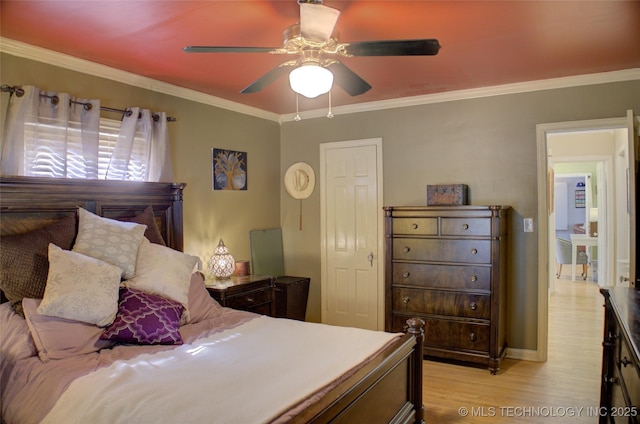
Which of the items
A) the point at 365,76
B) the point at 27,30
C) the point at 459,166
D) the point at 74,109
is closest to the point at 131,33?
the point at 27,30

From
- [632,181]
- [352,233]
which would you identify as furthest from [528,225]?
[352,233]

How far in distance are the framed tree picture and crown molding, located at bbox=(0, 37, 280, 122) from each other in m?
0.45

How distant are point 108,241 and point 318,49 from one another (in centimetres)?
161

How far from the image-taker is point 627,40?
9.15 feet

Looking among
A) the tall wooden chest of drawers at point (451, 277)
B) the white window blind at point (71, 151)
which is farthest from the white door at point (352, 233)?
the white window blind at point (71, 151)

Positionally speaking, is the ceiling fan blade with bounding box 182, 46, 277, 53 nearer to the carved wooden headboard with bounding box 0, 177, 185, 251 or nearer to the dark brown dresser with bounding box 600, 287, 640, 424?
the carved wooden headboard with bounding box 0, 177, 185, 251

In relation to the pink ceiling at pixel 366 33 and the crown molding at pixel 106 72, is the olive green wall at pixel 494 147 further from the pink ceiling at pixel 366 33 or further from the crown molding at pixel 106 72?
the crown molding at pixel 106 72

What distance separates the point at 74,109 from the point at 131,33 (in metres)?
0.77

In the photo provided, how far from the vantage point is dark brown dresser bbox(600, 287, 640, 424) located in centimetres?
152

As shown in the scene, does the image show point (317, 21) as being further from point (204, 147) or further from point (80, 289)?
point (204, 147)

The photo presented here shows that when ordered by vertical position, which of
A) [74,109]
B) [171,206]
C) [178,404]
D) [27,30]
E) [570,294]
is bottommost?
[570,294]

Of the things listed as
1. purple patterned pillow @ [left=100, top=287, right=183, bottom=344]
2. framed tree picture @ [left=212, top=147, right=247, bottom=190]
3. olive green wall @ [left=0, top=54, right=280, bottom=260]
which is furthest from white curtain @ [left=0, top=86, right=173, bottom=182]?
purple patterned pillow @ [left=100, top=287, right=183, bottom=344]

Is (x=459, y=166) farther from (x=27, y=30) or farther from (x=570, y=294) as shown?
(x=570, y=294)

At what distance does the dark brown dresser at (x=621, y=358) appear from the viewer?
1521 millimetres
